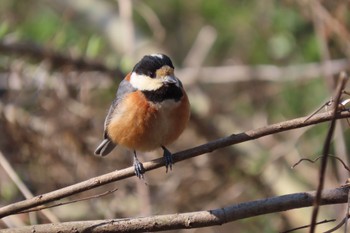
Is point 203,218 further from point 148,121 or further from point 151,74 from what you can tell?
point 151,74

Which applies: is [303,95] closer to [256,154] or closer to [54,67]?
[256,154]

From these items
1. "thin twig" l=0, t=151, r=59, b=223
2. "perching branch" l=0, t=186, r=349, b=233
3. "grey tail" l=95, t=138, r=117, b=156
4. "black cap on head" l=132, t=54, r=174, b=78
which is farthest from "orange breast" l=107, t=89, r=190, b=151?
"perching branch" l=0, t=186, r=349, b=233

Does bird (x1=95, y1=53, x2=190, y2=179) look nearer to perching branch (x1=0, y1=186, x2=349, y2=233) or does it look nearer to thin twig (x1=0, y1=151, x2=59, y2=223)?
thin twig (x1=0, y1=151, x2=59, y2=223)

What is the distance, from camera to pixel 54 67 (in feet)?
15.1

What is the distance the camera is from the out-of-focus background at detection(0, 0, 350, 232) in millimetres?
4559

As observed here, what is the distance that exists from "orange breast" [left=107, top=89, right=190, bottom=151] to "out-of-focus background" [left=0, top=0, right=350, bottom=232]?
768 mm

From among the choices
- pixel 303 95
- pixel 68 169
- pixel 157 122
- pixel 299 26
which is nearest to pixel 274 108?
pixel 303 95

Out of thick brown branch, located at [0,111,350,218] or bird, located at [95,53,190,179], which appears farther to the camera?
bird, located at [95,53,190,179]

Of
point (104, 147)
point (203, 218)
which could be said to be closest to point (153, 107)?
point (104, 147)

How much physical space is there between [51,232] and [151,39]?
154 inches

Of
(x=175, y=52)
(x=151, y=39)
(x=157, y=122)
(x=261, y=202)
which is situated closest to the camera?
(x=261, y=202)

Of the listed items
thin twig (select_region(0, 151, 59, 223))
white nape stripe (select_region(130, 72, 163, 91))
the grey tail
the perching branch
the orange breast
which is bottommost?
the perching branch

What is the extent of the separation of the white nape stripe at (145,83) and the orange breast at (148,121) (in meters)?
0.04

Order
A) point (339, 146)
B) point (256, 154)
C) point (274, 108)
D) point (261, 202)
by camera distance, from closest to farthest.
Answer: point (261, 202) < point (339, 146) < point (256, 154) < point (274, 108)
